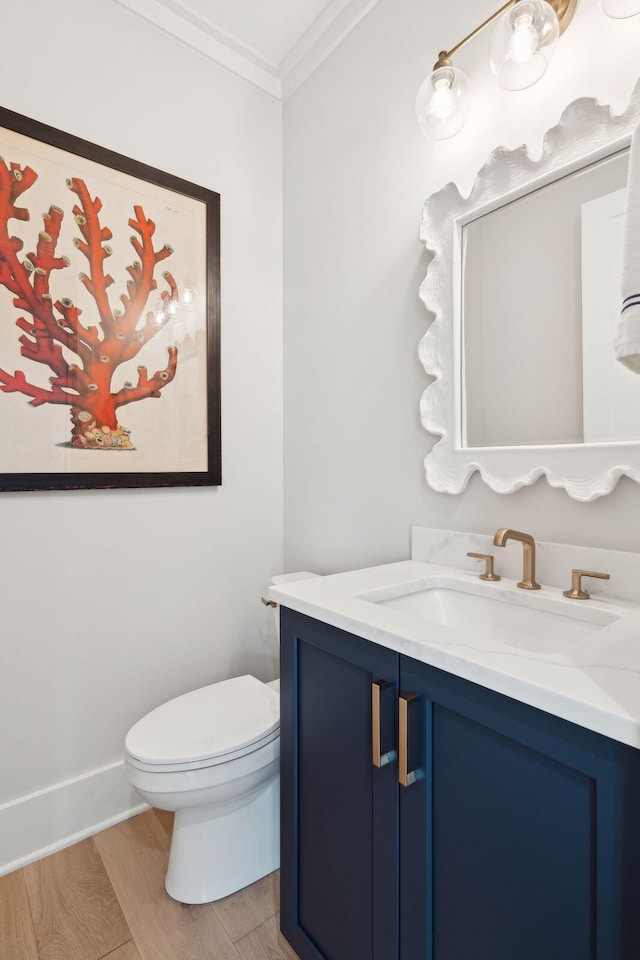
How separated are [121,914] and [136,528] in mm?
1076

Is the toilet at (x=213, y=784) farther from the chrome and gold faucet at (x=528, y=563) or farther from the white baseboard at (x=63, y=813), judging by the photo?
the chrome and gold faucet at (x=528, y=563)

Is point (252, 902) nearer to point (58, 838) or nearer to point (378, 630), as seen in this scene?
point (58, 838)

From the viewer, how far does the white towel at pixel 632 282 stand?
67cm

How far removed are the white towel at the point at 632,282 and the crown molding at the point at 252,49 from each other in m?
1.50

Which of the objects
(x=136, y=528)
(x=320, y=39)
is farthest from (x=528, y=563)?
(x=320, y=39)

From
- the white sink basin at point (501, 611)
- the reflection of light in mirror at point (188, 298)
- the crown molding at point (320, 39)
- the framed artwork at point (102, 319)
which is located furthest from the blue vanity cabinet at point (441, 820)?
the crown molding at point (320, 39)

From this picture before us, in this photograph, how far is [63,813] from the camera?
5.06 ft

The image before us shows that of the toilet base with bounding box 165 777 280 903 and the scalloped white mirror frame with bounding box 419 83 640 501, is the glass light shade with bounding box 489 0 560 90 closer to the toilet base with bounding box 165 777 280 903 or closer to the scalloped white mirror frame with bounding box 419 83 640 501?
the scalloped white mirror frame with bounding box 419 83 640 501

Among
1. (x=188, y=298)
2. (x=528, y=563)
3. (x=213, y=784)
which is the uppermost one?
(x=188, y=298)

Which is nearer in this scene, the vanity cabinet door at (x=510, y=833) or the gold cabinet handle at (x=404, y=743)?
the vanity cabinet door at (x=510, y=833)

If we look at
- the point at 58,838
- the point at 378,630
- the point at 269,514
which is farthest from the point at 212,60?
the point at 58,838

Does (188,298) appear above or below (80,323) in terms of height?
above

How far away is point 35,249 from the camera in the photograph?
1.47 metres

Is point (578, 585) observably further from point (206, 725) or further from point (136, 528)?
point (136, 528)
